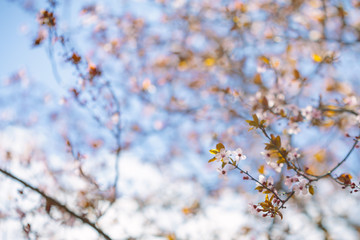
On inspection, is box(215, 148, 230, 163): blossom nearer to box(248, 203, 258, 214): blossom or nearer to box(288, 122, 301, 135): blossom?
box(248, 203, 258, 214): blossom

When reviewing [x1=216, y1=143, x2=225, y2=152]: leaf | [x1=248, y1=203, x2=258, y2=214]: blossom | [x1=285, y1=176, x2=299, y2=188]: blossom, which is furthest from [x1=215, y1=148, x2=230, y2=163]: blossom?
[x1=285, y1=176, x2=299, y2=188]: blossom

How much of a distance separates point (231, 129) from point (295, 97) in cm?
188

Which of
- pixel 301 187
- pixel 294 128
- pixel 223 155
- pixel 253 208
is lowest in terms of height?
pixel 253 208

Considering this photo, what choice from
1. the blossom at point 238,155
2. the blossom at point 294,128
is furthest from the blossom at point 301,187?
the blossom at point 294,128

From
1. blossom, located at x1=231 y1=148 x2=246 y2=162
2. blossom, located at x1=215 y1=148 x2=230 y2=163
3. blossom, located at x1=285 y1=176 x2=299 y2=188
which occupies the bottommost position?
blossom, located at x1=285 y1=176 x2=299 y2=188

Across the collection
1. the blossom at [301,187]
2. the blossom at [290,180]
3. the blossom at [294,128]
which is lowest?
the blossom at [301,187]

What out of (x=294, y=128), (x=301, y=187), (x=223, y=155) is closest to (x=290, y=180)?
(x=301, y=187)

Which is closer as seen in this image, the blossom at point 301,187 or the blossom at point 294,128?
the blossom at point 301,187

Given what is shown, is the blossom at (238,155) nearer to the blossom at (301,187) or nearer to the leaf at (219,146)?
the leaf at (219,146)

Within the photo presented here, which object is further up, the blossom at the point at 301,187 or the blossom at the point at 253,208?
the blossom at the point at 301,187

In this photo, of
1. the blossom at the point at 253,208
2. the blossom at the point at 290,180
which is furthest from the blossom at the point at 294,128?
the blossom at the point at 253,208

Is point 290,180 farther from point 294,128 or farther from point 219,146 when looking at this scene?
point 294,128

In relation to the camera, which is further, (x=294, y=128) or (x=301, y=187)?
(x=294, y=128)

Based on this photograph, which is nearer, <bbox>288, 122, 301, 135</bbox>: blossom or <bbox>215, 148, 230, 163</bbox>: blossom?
<bbox>215, 148, 230, 163</bbox>: blossom
